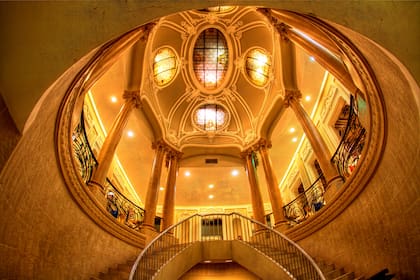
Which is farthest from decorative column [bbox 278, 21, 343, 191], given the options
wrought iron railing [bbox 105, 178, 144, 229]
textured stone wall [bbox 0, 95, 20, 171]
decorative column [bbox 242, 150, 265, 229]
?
textured stone wall [bbox 0, 95, 20, 171]

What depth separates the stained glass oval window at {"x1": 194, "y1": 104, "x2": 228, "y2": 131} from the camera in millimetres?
15414

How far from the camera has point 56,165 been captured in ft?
15.6

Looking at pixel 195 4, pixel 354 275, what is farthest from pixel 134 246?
pixel 195 4

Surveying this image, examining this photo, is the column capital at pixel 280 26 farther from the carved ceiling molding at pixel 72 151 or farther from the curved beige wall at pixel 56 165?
the curved beige wall at pixel 56 165

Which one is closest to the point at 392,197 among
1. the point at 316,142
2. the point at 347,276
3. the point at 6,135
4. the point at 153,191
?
the point at 347,276

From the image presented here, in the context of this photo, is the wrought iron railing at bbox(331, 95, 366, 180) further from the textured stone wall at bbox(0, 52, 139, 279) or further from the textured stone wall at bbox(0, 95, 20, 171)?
the textured stone wall at bbox(0, 95, 20, 171)

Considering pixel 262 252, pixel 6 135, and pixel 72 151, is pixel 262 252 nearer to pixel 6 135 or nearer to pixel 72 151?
pixel 72 151

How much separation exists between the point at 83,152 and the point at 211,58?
954 centimetres

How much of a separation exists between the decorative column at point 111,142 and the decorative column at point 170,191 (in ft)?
11.5

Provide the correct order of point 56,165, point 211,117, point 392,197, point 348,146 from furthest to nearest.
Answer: point 211,117 → point 348,146 → point 56,165 → point 392,197

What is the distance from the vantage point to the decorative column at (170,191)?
35.1 feet

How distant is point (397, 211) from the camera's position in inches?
176

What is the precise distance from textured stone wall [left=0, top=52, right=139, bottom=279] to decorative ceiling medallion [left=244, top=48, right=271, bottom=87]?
1086cm

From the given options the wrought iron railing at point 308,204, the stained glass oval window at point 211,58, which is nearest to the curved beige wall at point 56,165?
the wrought iron railing at point 308,204
